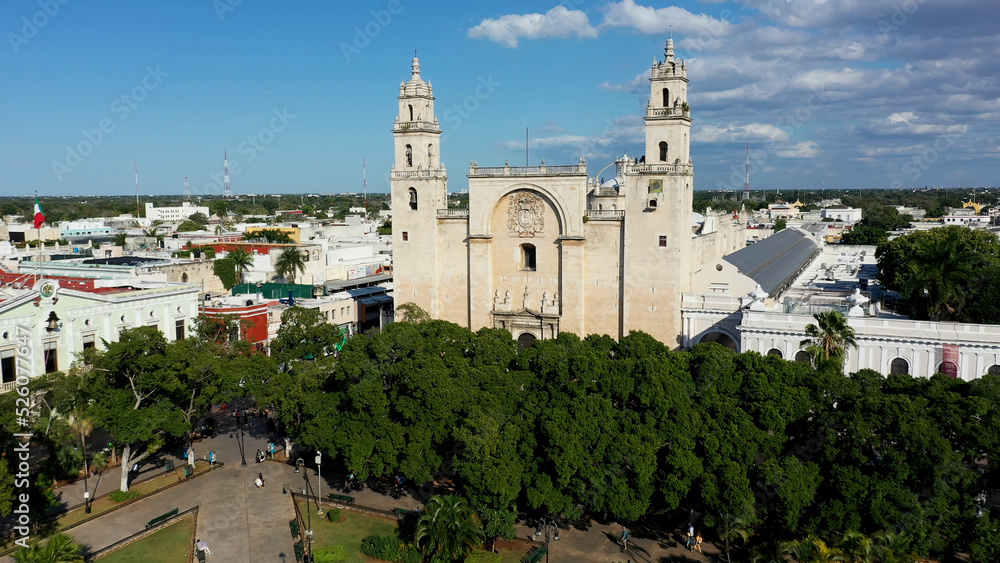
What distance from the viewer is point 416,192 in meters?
46.9

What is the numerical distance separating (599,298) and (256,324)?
801 inches

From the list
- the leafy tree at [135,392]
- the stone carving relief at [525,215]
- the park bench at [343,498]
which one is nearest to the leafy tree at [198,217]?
the stone carving relief at [525,215]

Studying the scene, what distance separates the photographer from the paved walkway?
25.8m

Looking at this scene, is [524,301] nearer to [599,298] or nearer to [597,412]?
[599,298]

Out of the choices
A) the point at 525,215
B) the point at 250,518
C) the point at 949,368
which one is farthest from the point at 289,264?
the point at 949,368

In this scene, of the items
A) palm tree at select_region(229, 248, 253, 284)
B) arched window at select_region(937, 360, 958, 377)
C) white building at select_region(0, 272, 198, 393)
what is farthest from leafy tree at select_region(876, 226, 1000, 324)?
palm tree at select_region(229, 248, 253, 284)

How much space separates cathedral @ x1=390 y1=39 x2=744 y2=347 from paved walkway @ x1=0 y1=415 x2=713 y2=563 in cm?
1578

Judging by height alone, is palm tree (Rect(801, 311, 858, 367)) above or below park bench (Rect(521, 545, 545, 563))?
above

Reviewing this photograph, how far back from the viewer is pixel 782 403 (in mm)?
25500

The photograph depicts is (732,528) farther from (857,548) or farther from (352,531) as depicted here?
(352,531)

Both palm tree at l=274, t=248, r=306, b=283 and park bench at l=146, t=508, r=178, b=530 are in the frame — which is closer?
park bench at l=146, t=508, r=178, b=530

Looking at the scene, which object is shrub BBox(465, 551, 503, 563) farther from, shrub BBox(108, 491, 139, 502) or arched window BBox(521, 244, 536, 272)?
arched window BBox(521, 244, 536, 272)

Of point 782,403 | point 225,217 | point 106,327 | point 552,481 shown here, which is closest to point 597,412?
point 552,481

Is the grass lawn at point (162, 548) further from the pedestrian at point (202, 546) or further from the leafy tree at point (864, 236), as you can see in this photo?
the leafy tree at point (864, 236)
